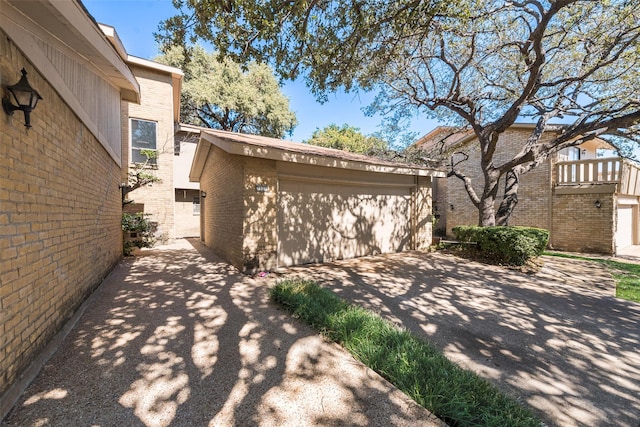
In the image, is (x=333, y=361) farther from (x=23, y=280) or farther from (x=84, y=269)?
(x=84, y=269)

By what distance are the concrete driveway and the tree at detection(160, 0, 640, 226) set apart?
4425 mm

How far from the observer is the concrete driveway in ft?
7.99

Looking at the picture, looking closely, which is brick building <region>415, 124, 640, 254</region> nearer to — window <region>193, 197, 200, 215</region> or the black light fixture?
the black light fixture

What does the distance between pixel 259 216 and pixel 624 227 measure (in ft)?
56.1

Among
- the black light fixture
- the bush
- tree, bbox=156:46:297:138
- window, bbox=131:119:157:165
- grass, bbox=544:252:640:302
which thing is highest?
tree, bbox=156:46:297:138

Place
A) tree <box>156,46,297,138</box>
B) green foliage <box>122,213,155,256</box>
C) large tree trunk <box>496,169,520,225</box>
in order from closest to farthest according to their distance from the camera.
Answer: green foliage <box>122,213,155,256</box>, large tree trunk <box>496,169,520,225</box>, tree <box>156,46,297,138</box>

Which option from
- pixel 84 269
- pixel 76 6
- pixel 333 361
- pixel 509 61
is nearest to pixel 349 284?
pixel 333 361

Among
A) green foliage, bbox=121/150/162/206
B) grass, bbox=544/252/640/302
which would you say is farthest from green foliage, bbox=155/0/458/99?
grass, bbox=544/252/640/302

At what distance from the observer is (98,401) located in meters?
2.15

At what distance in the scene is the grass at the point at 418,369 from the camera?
6.60 feet

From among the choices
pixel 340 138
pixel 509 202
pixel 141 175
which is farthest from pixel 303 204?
pixel 340 138

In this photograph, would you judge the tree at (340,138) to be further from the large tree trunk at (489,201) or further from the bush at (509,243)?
the bush at (509,243)

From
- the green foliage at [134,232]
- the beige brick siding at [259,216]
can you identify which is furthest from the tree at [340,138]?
the beige brick siding at [259,216]

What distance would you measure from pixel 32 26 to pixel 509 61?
11.6 m
